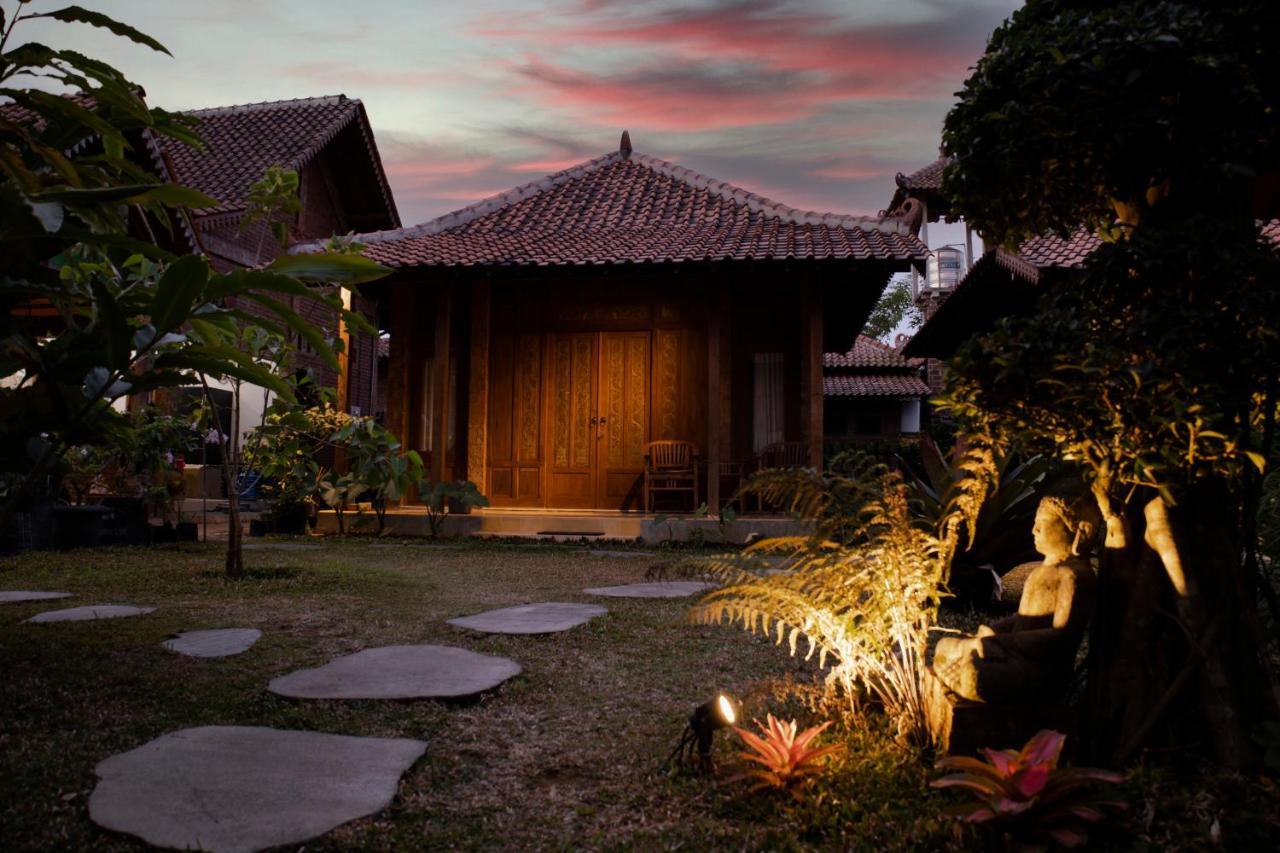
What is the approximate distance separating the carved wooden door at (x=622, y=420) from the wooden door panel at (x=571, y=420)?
13 centimetres

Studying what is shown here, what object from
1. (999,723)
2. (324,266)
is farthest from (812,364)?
(324,266)

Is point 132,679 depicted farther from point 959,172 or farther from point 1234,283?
point 1234,283

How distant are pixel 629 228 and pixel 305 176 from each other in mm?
9550

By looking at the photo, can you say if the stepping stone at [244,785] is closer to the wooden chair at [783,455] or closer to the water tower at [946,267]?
the wooden chair at [783,455]

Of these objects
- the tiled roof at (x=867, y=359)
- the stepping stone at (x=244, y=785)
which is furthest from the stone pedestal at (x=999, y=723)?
the tiled roof at (x=867, y=359)

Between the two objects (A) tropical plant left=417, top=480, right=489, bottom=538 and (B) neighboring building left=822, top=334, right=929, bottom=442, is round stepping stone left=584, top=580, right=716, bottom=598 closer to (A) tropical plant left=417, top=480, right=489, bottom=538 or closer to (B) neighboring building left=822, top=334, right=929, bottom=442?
(A) tropical plant left=417, top=480, right=489, bottom=538

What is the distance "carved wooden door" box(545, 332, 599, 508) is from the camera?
34.6 ft

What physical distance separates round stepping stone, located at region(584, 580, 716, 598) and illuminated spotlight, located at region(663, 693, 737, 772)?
2.97m

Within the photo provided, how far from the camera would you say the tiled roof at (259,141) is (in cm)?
1557

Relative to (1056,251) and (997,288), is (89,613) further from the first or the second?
(997,288)

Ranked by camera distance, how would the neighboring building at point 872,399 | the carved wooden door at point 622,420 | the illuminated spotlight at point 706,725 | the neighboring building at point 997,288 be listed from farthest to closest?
the neighboring building at point 872,399 → the carved wooden door at point 622,420 → the neighboring building at point 997,288 → the illuminated spotlight at point 706,725

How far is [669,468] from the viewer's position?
10000mm

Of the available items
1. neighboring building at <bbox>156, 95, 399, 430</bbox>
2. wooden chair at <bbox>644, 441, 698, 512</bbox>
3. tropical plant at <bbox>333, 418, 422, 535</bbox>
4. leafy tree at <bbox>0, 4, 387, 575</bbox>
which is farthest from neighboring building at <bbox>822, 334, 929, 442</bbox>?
leafy tree at <bbox>0, 4, 387, 575</bbox>

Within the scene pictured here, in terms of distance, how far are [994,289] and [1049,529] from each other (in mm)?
12363
